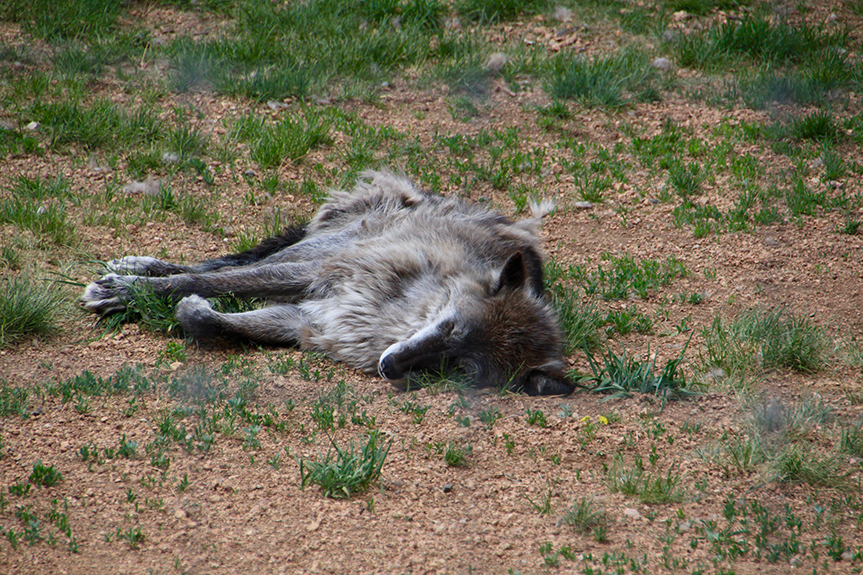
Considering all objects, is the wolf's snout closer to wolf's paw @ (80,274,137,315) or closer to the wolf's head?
the wolf's head

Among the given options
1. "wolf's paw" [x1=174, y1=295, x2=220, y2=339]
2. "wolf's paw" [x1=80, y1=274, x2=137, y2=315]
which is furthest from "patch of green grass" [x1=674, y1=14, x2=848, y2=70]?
"wolf's paw" [x1=80, y1=274, x2=137, y2=315]

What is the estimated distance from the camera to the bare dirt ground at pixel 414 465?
2.66 metres

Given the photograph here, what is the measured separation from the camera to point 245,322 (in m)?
4.29

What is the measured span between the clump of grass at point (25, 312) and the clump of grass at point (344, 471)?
6.67ft

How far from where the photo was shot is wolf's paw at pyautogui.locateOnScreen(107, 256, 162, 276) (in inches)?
180

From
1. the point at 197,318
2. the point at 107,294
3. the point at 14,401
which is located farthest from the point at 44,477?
the point at 107,294

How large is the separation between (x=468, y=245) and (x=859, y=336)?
264 centimetres

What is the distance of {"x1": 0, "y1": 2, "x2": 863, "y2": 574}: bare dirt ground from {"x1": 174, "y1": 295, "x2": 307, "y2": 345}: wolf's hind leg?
107mm

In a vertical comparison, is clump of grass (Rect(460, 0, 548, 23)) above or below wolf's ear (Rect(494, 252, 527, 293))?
above

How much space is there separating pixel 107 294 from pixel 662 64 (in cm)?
645

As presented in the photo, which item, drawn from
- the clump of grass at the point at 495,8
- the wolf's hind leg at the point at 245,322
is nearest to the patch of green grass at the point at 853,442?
the wolf's hind leg at the point at 245,322

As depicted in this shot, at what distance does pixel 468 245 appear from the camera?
190 inches

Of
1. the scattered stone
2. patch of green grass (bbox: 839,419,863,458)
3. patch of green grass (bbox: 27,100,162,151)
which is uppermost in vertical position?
the scattered stone

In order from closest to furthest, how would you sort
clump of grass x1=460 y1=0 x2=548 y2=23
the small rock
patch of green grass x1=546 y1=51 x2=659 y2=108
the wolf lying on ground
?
the wolf lying on ground, patch of green grass x1=546 y1=51 x2=659 y2=108, clump of grass x1=460 y1=0 x2=548 y2=23, the small rock
